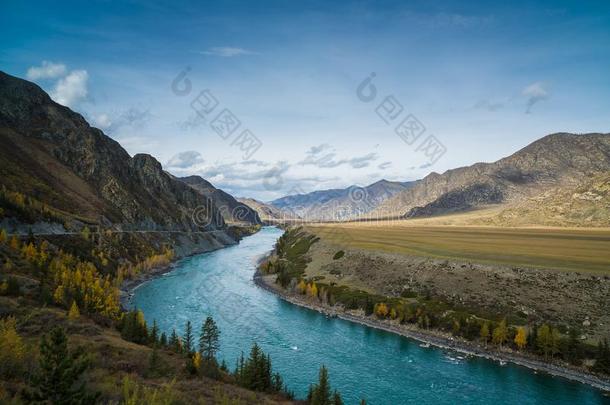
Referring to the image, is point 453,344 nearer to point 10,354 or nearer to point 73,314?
point 73,314

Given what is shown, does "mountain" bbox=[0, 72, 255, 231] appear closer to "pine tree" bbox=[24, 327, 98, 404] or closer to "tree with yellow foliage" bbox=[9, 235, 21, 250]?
"tree with yellow foliage" bbox=[9, 235, 21, 250]

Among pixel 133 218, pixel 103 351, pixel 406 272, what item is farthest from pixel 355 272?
pixel 133 218

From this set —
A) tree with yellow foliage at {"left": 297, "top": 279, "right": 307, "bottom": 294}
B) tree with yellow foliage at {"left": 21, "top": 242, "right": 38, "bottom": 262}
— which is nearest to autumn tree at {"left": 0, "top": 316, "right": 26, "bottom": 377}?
tree with yellow foliage at {"left": 21, "top": 242, "right": 38, "bottom": 262}

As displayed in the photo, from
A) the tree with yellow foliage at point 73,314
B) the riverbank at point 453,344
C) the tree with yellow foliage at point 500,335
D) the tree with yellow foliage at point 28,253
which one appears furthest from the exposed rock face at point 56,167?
the tree with yellow foliage at point 500,335

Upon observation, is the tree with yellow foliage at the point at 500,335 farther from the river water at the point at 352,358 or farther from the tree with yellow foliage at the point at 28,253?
the tree with yellow foliage at the point at 28,253

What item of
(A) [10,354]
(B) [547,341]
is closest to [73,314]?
(A) [10,354]
